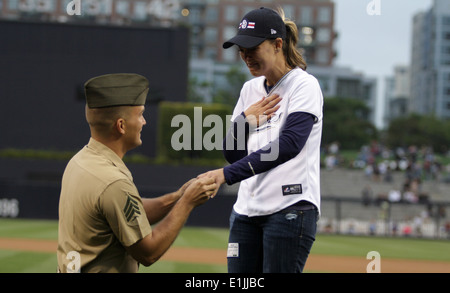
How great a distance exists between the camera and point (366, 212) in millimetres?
20516

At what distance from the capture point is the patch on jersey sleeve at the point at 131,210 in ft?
9.27

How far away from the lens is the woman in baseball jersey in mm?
3271

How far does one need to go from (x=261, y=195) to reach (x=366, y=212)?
17793mm

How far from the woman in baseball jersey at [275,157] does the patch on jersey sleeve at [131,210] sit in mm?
467

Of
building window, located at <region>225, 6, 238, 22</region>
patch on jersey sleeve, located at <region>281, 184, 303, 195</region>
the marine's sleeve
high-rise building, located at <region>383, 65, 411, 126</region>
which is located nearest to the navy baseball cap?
patch on jersey sleeve, located at <region>281, 184, 303, 195</region>

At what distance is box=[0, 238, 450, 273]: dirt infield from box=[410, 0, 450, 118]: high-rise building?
3765 inches

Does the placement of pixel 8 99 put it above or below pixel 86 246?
below

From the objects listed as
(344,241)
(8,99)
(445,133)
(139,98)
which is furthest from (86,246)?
(445,133)

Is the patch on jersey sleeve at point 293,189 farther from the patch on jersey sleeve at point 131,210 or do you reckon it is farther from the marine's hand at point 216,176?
the patch on jersey sleeve at point 131,210

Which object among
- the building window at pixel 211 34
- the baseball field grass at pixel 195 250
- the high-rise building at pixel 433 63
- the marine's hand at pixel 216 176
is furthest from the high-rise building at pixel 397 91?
the marine's hand at pixel 216 176

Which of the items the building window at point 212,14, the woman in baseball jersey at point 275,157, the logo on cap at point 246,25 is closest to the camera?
the woman in baseball jersey at point 275,157

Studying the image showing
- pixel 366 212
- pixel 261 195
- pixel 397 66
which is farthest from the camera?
pixel 397 66
